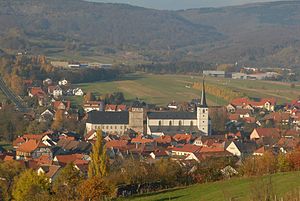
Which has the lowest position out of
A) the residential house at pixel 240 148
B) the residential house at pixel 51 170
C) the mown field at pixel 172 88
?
the mown field at pixel 172 88

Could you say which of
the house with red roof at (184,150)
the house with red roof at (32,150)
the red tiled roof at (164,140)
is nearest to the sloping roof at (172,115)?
the red tiled roof at (164,140)

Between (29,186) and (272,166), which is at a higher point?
(272,166)

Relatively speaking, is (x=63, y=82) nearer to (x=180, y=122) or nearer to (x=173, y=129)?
(x=180, y=122)

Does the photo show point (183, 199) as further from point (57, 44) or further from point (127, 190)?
point (57, 44)

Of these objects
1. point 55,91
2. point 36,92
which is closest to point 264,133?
point 36,92

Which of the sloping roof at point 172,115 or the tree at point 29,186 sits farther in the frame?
the sloping roof at point 172,115

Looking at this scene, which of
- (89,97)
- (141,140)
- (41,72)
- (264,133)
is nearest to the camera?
(141,140)

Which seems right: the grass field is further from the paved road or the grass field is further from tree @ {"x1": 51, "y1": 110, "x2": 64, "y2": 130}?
the paved road

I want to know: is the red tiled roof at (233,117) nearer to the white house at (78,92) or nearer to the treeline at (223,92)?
the treeline at (223,92)
